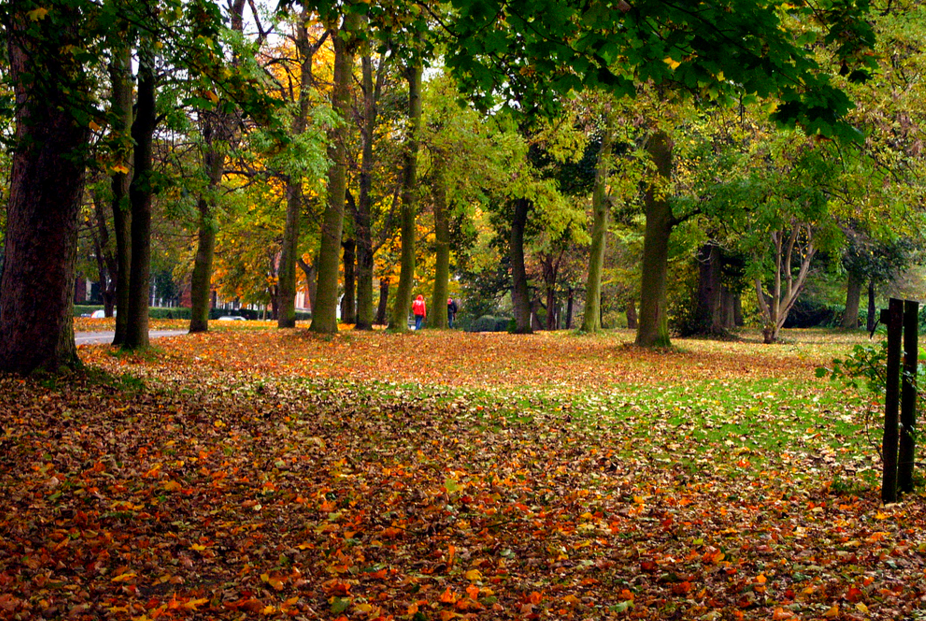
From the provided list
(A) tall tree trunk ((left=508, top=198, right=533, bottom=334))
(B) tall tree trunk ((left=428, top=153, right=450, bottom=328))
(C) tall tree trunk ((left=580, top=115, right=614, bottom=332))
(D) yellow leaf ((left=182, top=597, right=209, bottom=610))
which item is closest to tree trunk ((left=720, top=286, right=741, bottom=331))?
→ (C) tall tree trunk ((left=580, top=115, right=614, bottom=332))

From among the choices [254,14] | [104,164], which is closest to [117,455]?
[104,164]

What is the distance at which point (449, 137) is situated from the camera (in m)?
20.8

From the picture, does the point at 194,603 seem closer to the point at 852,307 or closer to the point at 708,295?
the point at 708,295

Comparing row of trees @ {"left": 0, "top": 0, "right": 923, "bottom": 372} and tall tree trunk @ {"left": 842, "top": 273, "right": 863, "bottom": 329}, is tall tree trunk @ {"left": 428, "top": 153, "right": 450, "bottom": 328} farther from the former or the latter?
tall tree trunk @ {"left": 842, "top": 273, "right": 863, "bottom": 329}

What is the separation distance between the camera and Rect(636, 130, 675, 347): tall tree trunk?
19.1 meters

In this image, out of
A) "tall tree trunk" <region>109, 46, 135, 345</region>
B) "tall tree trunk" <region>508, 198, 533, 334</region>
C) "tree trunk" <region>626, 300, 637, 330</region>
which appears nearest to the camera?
"tall tree trunk" <region>109, 46, 135, 345</region>

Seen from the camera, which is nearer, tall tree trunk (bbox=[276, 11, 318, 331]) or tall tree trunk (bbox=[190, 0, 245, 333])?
tall tree trunk (bbox=[190, 0, 245, 333])

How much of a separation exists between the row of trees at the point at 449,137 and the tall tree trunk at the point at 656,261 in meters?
0.06

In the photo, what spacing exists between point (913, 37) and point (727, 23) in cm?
1016

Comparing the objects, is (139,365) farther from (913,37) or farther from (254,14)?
(913,37)

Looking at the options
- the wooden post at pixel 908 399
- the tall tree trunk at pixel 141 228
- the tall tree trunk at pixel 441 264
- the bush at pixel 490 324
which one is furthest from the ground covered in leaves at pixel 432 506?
the bush at pixel 490 324

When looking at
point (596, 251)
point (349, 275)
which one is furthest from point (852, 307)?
point (349, 275)

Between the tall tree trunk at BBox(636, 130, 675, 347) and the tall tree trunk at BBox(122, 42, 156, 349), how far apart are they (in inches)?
462

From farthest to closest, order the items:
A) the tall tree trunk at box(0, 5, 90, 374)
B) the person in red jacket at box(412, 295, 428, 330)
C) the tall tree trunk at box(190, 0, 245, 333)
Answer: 1. the person in red jacket at box(412, 295, 428, 330)
2. the tall tree trunk at box(190, 0, 245, 333)
3. the tall tree trunk at box(0, 5, 90, 374)
